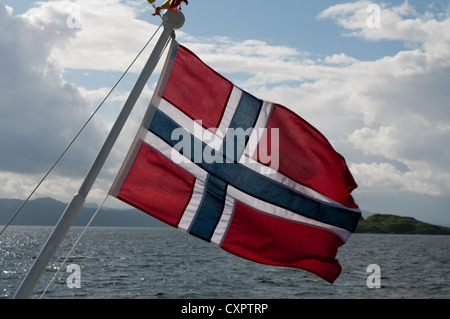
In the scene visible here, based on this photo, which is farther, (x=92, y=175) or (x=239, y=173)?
(x=239, y=173)

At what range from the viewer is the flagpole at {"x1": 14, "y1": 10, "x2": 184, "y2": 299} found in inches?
238

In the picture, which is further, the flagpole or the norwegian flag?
the norwegian flag

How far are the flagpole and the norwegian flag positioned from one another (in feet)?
4.05

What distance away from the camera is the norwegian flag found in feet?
27.4

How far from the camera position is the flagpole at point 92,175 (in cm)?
605

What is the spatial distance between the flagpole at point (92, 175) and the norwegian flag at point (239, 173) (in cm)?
124

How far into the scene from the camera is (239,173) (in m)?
8.73

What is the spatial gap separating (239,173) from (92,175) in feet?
10.1

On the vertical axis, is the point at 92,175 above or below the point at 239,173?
below
